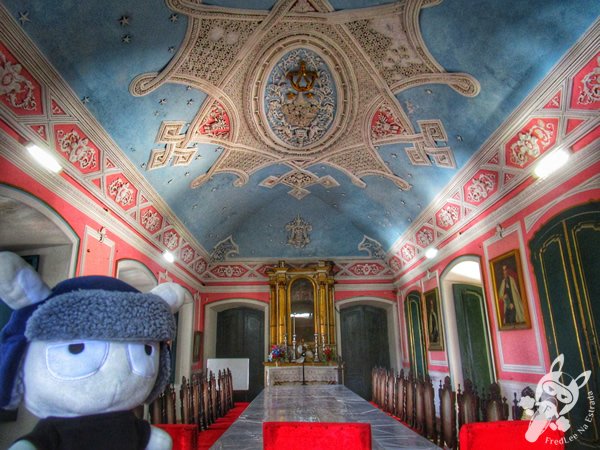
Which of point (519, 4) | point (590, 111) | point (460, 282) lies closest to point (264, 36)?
point (519, 4)

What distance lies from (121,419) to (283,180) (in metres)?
7.46

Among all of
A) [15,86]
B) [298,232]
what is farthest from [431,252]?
[15,86]

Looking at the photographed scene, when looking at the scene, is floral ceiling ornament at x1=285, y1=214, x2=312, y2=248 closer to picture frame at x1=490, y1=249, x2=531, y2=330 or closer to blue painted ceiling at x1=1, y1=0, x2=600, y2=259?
blue painted ceiling at x1=1, y1=0, x2=600, y2=259

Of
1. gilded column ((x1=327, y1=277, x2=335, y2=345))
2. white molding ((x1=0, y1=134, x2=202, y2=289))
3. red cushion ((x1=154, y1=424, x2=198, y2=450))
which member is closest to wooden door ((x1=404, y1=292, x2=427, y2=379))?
gilded column ((x1=327, y1=277, x2=335, y2=345))

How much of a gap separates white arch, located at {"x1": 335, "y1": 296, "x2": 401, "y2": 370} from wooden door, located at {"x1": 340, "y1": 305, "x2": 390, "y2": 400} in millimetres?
126

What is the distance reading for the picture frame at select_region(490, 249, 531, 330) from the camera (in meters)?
5.16

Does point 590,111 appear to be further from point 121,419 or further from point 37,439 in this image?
point 37,439

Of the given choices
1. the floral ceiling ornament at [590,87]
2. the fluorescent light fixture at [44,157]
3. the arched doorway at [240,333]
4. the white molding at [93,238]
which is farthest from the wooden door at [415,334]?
the fluorescent light fixture at [44,157]

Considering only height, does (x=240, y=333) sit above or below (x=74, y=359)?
above

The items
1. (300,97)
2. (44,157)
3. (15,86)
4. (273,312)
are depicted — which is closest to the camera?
(15,86)

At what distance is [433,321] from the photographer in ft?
27.7

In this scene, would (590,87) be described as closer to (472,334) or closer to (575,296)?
(575,296)

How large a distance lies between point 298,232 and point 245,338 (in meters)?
3.30

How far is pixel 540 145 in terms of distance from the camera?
4.61 m
